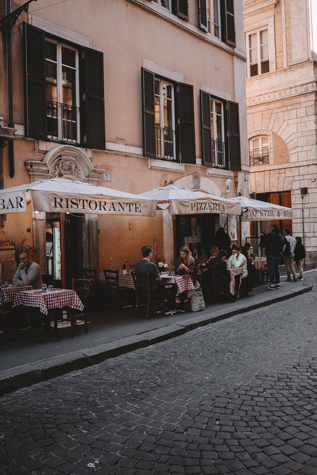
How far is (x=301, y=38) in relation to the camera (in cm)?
1984

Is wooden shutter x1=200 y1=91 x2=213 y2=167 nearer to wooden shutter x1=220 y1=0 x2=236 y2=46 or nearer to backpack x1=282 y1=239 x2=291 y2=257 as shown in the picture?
wooden shutter x1=220 y1=0 x2=236 y2=46

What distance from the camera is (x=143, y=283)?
8.11 m

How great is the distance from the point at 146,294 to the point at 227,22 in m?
11.3

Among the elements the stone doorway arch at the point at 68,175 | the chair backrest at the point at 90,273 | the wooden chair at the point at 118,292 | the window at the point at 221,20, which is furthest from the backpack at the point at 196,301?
the window at the point at 221,20

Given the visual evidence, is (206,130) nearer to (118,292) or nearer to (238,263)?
(238,263)

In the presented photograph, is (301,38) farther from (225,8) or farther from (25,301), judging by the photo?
(25,301)

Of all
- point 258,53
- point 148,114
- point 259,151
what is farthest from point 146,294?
point 258,53

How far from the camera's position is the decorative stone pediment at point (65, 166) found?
29.0ft

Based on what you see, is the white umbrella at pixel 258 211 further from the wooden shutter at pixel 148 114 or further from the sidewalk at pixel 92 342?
the sidewalk at pixel 92 342

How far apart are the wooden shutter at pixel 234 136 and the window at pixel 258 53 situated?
7.59m

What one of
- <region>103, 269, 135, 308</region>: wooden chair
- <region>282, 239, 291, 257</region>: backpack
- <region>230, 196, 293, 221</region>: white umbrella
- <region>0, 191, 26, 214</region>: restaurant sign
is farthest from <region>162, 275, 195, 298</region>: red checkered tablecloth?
<region>282, 239, 291, 257</region>: backpack

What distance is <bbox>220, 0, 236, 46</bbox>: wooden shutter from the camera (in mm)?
14625

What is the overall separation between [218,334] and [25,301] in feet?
10.5

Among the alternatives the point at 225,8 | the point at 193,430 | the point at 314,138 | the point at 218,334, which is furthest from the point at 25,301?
the point at 314,138
